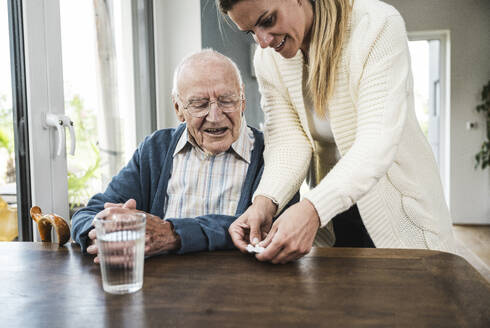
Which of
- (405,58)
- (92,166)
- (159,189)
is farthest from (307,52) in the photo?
(92,166)

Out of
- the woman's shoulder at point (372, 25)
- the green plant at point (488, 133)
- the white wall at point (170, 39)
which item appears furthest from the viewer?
the green plant at point (488, 133)

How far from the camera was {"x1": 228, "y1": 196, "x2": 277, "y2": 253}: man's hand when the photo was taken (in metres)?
1.08

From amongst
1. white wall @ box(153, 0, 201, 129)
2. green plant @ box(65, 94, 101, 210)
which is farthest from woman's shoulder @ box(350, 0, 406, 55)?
white wall @ box(153, 0, 201, 129)

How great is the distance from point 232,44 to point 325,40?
1962 millimetres

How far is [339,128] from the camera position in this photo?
1.32 meters

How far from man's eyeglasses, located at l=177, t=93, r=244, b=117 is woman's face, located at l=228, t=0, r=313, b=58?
0.27 metres

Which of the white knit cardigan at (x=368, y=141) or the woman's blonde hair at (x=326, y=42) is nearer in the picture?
the white knit cardigan at (x=368, y=141)

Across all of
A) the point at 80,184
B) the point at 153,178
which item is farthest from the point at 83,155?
the point at 153,178

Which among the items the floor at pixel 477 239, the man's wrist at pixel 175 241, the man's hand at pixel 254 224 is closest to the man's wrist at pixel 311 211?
the man's hand at pixel 254 224

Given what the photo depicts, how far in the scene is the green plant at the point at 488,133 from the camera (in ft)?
17.3

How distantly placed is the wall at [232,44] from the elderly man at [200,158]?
141 centimetres

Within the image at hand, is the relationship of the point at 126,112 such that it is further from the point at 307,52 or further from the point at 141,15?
the point at 307,52

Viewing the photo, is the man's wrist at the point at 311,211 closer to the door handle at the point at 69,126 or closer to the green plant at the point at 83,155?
the door handle at the point at 69,126

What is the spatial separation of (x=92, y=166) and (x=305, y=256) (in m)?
1.45
